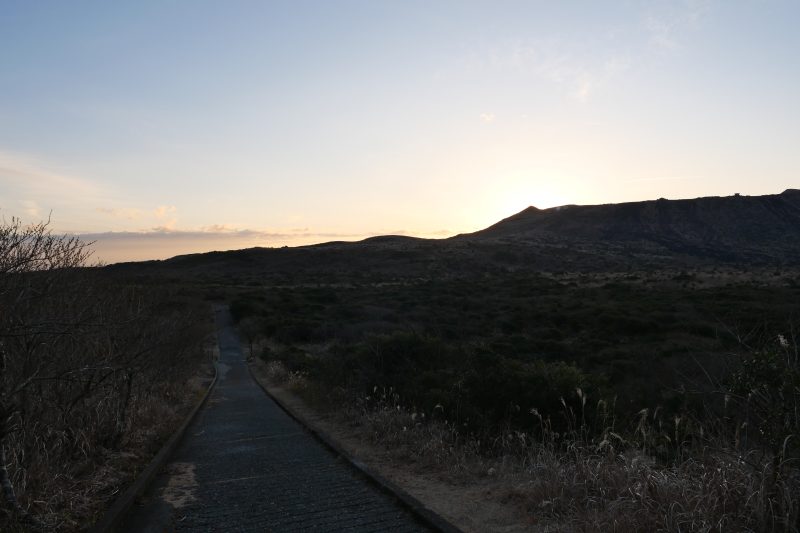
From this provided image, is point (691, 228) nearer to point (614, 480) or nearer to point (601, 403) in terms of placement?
point (601, 403)

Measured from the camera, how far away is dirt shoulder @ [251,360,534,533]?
575 centimetres

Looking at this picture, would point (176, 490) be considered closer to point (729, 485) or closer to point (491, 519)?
point (491, 519)

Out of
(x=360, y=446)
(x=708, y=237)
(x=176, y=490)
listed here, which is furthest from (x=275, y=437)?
(x=708, y=237)

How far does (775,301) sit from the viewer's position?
31.8 m

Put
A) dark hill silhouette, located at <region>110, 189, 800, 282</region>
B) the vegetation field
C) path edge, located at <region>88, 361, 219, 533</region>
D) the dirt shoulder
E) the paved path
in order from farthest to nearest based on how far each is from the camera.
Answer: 1. dark hill silhouette, located at <region>110, 189, 800, 282</region>
2. the paved path
3. the dirt shoulder
4. path edge, located at <region>88, 361, 219, 533</region>
5. the vegetation field

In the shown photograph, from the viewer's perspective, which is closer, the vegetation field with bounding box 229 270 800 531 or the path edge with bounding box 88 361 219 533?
the vegetation field with bounding box 229 270 800 531

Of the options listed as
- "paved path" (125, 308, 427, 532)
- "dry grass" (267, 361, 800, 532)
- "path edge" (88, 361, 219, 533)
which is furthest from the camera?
"paved path" (125, 308, 427, 532)

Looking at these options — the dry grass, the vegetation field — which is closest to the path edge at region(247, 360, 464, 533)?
the dry grass

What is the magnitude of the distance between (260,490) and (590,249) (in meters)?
102

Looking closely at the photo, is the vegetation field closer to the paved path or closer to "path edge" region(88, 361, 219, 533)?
the paved path

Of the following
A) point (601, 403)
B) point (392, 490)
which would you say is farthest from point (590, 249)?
point (392, 490)

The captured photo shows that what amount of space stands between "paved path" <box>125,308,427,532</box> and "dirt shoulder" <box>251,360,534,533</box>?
396 mm

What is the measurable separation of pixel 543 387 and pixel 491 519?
3430 mm

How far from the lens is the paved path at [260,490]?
5.94 meters
